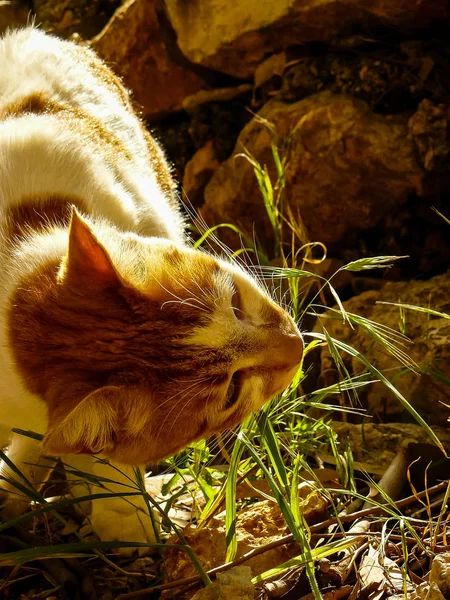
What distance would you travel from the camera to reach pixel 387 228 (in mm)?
3236

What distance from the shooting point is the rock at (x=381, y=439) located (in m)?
2.30

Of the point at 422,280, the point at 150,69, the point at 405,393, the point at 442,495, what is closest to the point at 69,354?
the point at 442,495

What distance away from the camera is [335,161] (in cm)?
331

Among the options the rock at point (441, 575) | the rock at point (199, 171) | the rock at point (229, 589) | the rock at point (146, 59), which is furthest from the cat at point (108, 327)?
the rock at point (146, 59)

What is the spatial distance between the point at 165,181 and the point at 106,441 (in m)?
1.46

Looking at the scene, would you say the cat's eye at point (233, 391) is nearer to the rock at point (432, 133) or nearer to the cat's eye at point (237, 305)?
the cat's eye at point (237, 305)

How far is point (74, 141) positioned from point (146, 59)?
6.77ft

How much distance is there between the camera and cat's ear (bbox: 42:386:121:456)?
1516 millimetres

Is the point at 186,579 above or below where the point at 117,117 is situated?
below

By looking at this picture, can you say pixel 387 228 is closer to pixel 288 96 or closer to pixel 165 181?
pixel 288 96

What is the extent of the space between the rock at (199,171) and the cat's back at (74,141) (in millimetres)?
1031

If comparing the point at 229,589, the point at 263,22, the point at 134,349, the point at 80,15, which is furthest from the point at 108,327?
the point at 80,15

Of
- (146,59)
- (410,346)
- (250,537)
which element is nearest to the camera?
(250,537)

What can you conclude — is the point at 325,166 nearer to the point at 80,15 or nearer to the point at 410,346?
the point at 410,346
